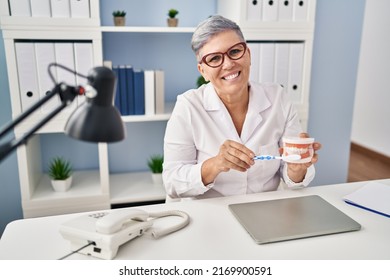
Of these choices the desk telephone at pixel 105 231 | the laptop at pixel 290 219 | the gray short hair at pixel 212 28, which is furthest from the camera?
the gray short hair at pixel 212 28

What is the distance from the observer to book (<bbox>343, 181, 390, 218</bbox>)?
1.23m

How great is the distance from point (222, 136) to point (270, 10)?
1007 millimetres

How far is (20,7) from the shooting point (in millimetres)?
1836

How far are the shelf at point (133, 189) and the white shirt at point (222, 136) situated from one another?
823 millimetres

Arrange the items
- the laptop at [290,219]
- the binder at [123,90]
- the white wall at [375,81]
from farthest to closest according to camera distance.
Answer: the white wall at [375,81] → the binder at [123,90] → the laptop at [290,219]

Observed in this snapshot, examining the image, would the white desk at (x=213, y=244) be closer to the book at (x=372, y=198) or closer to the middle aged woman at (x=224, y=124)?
the book at (x=372, y=198)

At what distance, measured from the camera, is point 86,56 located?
1955mm

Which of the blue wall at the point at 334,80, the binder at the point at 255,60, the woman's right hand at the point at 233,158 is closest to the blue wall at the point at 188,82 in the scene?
the blue wall at the point at 334,80

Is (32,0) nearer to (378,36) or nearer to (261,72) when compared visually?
(261,72)

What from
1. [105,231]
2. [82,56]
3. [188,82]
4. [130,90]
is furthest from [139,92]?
[105,231]

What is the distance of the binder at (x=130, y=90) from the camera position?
2.09 m

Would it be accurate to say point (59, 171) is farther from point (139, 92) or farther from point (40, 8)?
point (40, 8)

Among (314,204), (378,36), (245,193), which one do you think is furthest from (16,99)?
(378,36)

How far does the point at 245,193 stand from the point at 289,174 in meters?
0.19
